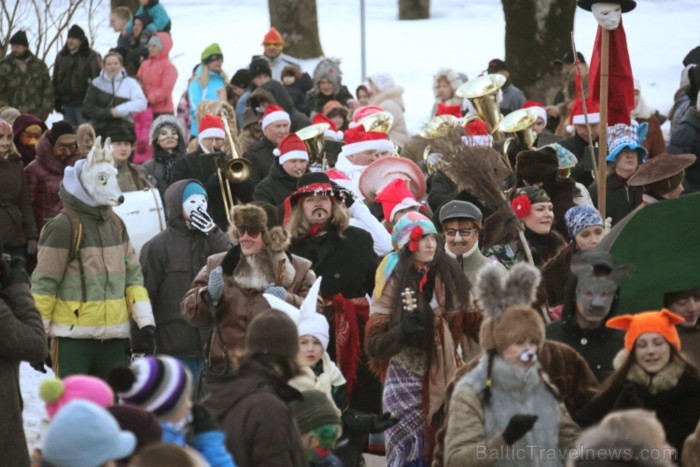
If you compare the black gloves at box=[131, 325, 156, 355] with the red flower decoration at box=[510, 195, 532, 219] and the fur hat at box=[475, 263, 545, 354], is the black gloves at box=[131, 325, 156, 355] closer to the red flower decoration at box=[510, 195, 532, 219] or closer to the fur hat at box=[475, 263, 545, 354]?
the red flower decoration at box=[510, 195, 532, 219]

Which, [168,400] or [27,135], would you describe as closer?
[168,400]

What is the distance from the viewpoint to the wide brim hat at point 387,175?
38.2 ft

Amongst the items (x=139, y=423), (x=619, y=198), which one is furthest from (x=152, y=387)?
(x=619, y=198)

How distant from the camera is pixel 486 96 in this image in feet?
47.7

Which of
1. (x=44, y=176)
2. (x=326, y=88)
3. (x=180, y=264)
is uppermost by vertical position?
(x=180, y=264)

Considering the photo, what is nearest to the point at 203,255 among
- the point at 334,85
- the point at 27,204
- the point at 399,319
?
the point at 399,319

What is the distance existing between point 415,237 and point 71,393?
336 centimetres

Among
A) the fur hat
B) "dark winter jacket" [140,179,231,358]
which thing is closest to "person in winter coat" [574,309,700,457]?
the fur hat

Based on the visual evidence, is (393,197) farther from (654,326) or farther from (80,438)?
(80,438)

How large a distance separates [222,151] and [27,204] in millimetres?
1629

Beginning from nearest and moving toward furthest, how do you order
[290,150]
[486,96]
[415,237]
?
[415,237] < [290,150] < [486,96]

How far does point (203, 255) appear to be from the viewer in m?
10.1

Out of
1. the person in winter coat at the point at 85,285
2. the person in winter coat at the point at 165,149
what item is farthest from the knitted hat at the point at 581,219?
the person in winter coat at the point at 165,149

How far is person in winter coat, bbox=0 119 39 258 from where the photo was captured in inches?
485
